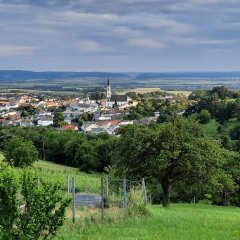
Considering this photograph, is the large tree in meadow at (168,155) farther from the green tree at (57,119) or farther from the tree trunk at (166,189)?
the green tree at (57,119)

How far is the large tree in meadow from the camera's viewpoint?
2997cm

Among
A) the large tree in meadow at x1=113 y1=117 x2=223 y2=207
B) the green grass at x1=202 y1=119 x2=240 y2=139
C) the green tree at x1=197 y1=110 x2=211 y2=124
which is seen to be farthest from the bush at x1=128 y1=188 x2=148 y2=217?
the green tree at x1=197 y1=110 x2=211 y2=124

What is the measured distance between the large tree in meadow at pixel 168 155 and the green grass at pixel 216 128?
71.8 m

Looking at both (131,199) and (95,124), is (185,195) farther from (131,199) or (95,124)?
(95,124)

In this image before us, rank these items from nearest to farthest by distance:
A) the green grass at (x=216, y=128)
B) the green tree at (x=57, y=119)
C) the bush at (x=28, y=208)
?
the bush at (x=28, y=208), the green grass at (x=216, y=128), the green tree at (x=57, y=119)

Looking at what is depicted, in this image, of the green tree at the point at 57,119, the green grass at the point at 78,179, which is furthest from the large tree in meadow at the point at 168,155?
the green tree at the point at 57,119

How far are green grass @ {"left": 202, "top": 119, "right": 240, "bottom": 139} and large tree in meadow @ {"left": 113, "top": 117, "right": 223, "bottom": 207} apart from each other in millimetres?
71751

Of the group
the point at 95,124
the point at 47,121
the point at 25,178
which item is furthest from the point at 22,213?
the point at 47,121

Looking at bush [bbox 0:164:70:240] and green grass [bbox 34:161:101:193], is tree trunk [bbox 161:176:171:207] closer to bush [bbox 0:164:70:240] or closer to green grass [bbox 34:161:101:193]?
green grass [bbox 34:161:101:193]

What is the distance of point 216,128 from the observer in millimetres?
109562

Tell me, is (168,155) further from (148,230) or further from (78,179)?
(78,179)

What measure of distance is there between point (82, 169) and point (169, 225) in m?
67.1

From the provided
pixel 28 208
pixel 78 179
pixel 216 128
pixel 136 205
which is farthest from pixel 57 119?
pixel 28 208

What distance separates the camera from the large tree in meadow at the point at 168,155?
98.3 ft
